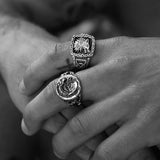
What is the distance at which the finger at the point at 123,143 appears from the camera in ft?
1.95

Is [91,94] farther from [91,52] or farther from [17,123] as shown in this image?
[17,123]

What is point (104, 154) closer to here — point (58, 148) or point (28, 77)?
point (58, 148)

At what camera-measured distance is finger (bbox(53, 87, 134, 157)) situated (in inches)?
23.5

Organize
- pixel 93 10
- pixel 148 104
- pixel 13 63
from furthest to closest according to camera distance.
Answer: pixel 93 10
pixel 13 63
pixel 148 104

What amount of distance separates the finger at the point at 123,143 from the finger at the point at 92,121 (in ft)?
0.09

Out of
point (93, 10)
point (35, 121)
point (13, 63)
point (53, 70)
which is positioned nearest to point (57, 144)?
point (35, 121)

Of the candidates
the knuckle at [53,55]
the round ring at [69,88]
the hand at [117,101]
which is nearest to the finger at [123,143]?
the hand at [117,101]

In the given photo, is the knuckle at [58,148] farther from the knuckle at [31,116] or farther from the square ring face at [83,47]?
the square ring face at [83,47]

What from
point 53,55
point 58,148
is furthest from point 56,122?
point 53,55

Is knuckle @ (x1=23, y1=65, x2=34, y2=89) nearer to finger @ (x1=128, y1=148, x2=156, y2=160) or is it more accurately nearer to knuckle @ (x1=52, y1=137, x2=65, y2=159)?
knuckle @ (x1=52, y1=137, x2=65, y2=159)

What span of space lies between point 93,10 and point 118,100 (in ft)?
2.64

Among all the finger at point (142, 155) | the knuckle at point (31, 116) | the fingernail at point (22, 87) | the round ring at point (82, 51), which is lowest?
the finger at point (142, 155)

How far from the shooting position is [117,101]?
1.95ft

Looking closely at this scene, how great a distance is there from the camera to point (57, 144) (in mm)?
660
